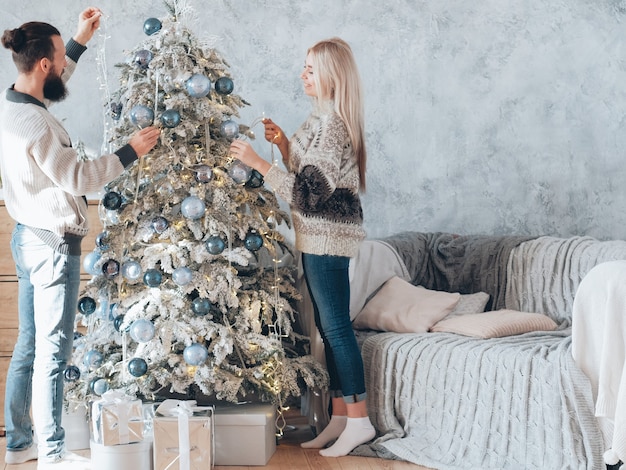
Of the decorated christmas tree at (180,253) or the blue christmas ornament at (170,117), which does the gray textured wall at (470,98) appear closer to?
the decorated christmas tree at (180,253)

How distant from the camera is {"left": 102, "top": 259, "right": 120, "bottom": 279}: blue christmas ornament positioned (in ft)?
10.4

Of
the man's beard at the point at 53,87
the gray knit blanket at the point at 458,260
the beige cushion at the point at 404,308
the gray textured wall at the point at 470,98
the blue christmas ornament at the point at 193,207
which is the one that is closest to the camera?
the man's beard at the point at 53,87

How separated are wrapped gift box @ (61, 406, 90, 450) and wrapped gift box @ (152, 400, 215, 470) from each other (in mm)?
585

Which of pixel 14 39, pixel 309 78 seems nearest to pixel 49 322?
pixel 14 39

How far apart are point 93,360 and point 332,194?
1.08m

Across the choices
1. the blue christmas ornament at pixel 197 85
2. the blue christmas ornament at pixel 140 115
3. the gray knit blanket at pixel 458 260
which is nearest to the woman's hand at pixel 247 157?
the blue christmas ornament at pixel 197 85

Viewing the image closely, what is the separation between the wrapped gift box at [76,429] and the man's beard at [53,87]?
119cm

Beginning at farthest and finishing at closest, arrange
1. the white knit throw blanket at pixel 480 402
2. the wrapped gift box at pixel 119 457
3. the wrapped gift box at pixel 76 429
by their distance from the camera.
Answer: the wrapped gift box at pixel 76 429 → the wrapped gift box at pixel 119 457 → the white knit throw blanket at pixel 480 402

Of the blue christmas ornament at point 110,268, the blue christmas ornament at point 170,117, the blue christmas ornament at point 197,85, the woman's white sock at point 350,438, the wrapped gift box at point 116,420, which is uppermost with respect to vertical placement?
the blue christmas ornament at point 197,85

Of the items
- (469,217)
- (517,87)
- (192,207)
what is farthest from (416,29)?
(192,207)

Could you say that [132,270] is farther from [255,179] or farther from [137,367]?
[255,179]

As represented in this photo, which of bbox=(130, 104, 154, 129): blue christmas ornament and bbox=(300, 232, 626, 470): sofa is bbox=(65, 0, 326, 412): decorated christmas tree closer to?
bbox=(130, 104, 154, 129): blue christmas ornament

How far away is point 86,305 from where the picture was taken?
125 inches

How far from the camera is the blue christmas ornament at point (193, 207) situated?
10.2 ft
